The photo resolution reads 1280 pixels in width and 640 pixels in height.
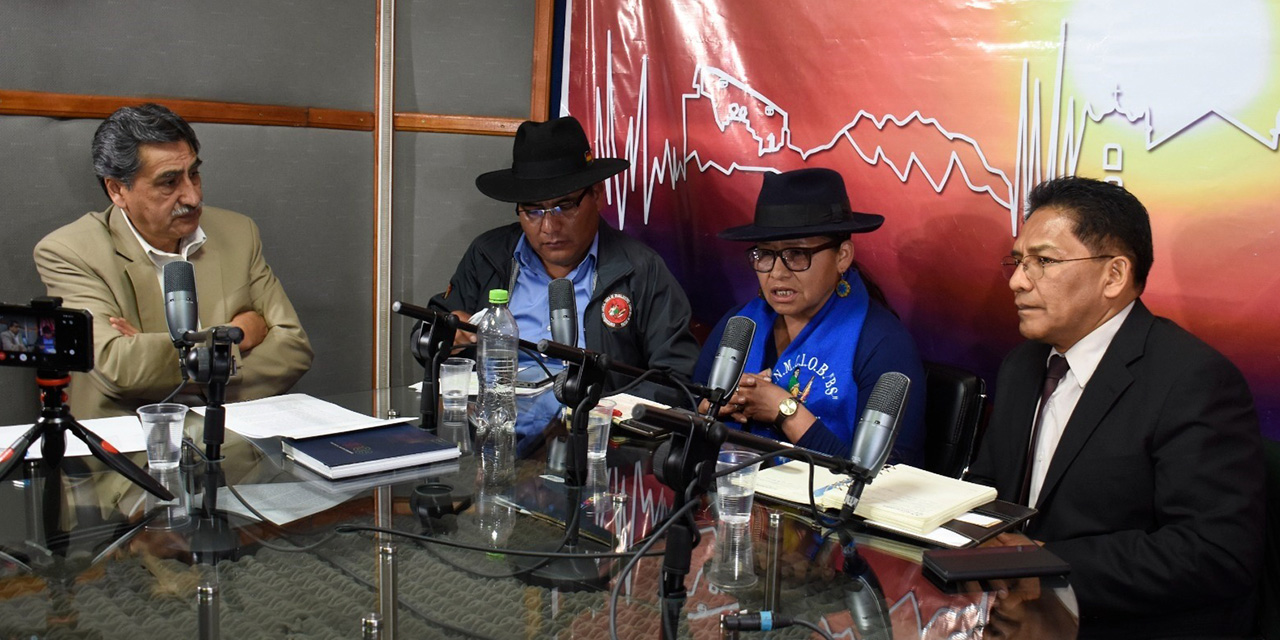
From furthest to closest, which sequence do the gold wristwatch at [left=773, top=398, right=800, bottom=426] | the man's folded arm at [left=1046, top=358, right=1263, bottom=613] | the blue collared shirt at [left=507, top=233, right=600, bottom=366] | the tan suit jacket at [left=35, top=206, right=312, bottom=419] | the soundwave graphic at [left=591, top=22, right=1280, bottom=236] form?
the blue collared shirt at [left=507, top=233, right=600, bottom=366] < the tan suit jacket at [left=35, top=206, right=312, bottom=419] < the soundwave graphic at [left=591, top=22, right=1280, bottom=236] < the gold wristwatch at [left=773, top=398, right=800, bottom=426] < the man's folded arm at [left=1046, top=358, right=1263, bottom=613]

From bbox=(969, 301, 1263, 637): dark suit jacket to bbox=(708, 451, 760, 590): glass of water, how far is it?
1.78 ft

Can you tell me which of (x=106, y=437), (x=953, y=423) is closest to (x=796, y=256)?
(x=953, y=423)

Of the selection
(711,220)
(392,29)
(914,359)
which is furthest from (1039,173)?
(392,29)

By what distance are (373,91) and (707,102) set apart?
136cm

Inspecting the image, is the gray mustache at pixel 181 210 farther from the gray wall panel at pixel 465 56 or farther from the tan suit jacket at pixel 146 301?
the gray wall panel at pixel 465 56

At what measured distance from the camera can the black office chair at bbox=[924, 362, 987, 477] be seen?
2.50 m

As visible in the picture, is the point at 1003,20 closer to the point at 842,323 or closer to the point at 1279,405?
the point at 842,323

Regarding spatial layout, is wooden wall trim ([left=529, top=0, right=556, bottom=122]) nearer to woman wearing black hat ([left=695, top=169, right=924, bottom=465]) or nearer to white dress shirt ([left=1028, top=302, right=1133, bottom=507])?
woman wearing black hat ([left=695, top=169, right=924, bottom=465])

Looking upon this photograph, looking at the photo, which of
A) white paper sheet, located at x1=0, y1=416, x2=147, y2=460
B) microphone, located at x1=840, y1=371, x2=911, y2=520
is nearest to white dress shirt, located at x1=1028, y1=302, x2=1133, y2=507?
microphone, located at x1=840, y1=371, x2=911, y2=520

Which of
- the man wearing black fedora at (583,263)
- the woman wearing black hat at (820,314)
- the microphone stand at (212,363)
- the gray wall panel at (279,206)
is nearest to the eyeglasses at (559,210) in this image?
the man wearing black fedora at (583,263)

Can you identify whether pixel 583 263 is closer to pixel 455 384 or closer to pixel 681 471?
pixel 455 384

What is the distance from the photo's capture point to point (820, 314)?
2688 mm

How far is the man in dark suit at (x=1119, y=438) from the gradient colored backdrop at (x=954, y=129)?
0.51 meters

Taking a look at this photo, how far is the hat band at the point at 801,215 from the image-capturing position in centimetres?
264
